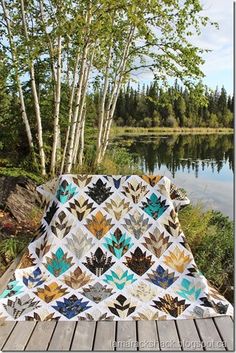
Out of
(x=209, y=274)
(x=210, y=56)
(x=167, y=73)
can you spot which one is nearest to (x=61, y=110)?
(x=167, y=73)

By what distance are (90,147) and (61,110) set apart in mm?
1555

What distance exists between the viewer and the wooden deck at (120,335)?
2.42 meters

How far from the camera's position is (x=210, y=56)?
880cm

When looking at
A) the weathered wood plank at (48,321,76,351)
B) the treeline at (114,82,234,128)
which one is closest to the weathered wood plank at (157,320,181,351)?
the weathered wood plank at (48,321,76,351)

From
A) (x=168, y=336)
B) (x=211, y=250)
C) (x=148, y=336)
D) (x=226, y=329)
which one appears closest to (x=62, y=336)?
(x=148, y=336)

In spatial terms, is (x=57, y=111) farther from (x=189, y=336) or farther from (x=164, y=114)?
(x=164, y=114)

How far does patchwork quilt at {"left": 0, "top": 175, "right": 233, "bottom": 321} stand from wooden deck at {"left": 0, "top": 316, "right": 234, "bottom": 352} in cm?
8

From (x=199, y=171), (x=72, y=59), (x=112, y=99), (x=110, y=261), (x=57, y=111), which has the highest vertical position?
(x=72, y=59)

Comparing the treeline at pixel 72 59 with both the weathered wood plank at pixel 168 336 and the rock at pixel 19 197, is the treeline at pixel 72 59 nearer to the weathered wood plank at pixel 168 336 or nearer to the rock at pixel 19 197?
the rock at pixel 19 197

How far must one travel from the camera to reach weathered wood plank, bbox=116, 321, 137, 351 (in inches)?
96.0

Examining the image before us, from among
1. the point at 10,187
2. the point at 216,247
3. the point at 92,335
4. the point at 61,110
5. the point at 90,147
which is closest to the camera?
the point at 92,335

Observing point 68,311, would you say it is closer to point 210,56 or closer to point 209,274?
point 209,274

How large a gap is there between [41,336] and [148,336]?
62 centimetres

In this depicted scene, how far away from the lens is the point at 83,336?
255cm
